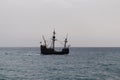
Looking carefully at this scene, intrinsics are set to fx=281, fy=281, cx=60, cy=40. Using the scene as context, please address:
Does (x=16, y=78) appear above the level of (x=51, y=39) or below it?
below

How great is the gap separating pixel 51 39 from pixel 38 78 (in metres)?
74.5

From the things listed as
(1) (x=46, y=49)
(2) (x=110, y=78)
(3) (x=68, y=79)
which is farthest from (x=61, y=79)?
(1) (x=46, y=49)

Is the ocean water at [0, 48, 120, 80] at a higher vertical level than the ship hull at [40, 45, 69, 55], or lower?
lower

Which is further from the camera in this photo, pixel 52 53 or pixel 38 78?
pixel 52 53

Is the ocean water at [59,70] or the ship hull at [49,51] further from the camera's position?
the ship hull at [49,51]

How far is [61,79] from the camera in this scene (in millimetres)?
45688

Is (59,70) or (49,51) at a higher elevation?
(49,51)

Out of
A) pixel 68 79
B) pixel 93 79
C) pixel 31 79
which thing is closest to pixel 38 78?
pixel 31 79

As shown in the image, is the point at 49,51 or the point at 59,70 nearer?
the point at 59,70

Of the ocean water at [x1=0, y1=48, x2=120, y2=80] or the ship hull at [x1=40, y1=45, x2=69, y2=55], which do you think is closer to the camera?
the ocean water at [x1=0, y1=48, x2=120, y2=80]

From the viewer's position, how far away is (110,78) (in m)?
46.4

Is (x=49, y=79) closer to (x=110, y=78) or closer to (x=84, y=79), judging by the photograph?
(x=84, y=79)

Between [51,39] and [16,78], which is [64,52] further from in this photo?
[16,78]

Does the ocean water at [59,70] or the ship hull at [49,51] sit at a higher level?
the ship hull at [49,51]
